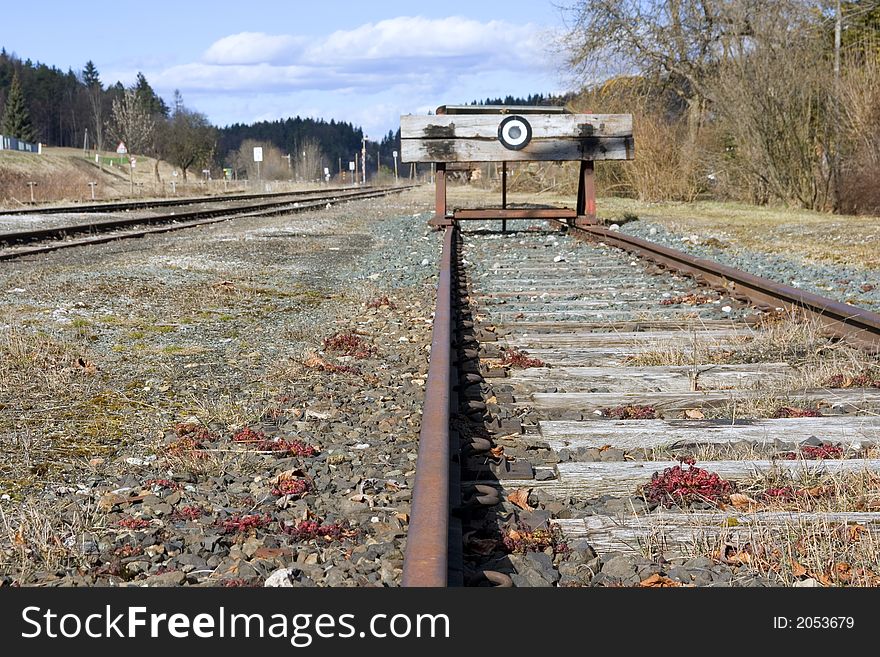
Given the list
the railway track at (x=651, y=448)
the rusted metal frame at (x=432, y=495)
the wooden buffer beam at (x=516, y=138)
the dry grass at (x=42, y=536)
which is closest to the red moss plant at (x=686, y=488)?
the railway track at (x=651, y=448)

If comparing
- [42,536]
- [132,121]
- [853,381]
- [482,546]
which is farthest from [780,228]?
[132,121]

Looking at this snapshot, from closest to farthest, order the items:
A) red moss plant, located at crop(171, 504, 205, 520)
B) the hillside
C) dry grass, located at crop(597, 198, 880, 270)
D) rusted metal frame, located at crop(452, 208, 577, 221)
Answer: red moss plant, located at crop(171, 504, 205, 520) < dry grass, located at crop(597, 198, 880, 270) < rusted metal frame, located at crop(452, 208, 577, 221) < the hillside

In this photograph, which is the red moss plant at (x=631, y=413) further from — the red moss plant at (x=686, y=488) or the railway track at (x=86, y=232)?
the railway track at (x=86, y=232)

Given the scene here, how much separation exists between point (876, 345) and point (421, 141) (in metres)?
10.1

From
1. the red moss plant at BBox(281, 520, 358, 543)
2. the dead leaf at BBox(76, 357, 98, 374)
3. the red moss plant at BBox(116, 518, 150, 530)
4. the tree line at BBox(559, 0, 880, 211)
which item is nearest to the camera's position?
the red moss plant at BBox(281, 520, 358, 543)

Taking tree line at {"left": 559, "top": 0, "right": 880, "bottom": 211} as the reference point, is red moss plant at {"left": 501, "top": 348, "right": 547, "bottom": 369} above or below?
below

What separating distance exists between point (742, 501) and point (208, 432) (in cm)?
206

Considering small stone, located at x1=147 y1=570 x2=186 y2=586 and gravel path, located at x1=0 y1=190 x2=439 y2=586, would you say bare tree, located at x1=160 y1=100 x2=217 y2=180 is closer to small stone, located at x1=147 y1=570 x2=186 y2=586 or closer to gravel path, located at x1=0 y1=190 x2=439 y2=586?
gravel path, located at x1=0 y1=190 x2=439 y2=586

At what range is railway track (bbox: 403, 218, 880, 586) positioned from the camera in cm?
252

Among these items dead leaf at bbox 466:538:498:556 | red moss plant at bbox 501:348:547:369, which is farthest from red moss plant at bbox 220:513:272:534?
red moss plant at bbox 501:348:547:369
